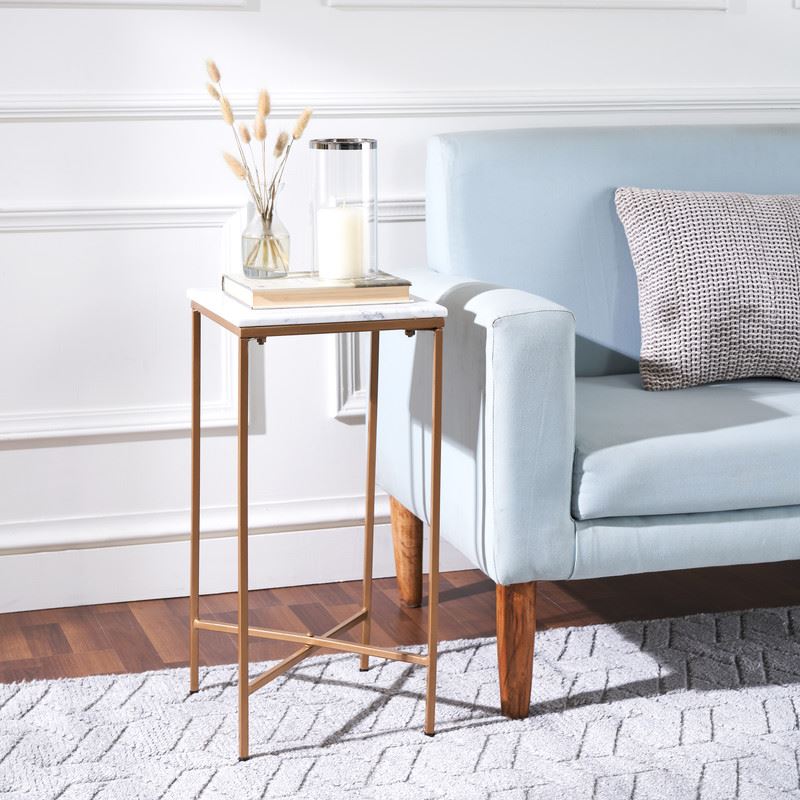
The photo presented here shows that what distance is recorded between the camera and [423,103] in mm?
2490

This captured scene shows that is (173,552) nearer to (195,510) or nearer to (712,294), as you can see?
(195,510)

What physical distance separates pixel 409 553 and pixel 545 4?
3.66 ft

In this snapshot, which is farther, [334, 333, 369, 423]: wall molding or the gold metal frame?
[334, 333, 369, 423]: wall molding

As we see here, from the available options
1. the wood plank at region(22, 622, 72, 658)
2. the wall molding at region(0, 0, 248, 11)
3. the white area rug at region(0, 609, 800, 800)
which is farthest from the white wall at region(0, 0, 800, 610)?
the white area rug at region(0, 609, 800, 800)

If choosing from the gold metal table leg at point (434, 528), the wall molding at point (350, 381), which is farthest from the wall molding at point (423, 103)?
the gold metal table leg at point (434, 528)

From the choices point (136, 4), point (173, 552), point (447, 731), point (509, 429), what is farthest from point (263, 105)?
point (173, 552)

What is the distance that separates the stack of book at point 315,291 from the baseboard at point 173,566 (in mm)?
835

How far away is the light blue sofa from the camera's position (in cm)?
182

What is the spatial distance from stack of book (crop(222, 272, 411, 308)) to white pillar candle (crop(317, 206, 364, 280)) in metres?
0.02

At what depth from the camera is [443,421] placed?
2.03m

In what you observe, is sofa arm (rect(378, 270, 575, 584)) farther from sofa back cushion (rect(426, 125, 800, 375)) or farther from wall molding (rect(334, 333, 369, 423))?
wall molding (rect(334, 333, 369, 423))

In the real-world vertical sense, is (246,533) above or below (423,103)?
below

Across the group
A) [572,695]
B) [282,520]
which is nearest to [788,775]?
[572,695]

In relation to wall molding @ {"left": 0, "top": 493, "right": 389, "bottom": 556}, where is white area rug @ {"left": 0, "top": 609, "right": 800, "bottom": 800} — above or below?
below
